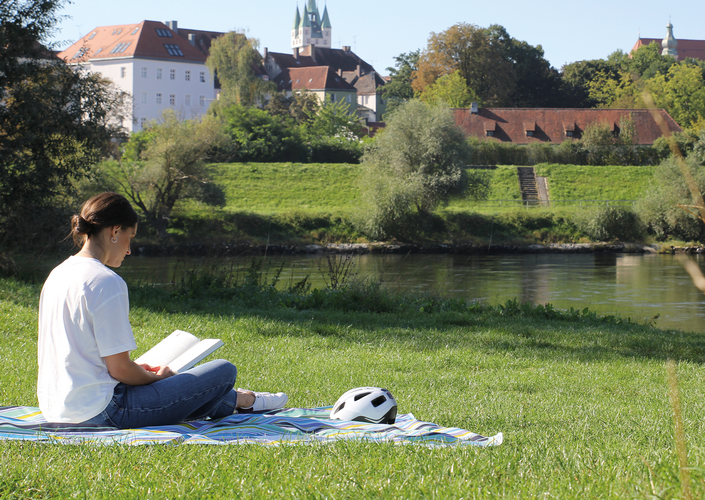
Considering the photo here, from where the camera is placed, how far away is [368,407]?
416cm

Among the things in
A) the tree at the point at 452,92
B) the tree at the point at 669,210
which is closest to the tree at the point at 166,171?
the tree at the point at 669,210

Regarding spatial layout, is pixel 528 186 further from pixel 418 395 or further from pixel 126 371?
pixel 126 371

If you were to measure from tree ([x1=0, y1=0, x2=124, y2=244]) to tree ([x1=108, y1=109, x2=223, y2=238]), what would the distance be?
17.3m

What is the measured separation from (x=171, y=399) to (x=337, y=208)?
125ft

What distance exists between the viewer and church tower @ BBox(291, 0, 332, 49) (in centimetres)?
17150

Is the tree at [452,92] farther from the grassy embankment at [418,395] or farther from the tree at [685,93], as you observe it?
the grassy embankment at [418,395]

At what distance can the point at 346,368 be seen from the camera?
6.78 m

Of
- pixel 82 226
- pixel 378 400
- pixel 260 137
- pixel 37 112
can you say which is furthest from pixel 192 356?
pixel 260 137

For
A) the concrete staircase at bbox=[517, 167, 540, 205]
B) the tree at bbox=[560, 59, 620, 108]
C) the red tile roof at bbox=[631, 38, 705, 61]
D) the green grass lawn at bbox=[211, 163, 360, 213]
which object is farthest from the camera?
the red tile roof at bbox=[631, 38, 705, 61]

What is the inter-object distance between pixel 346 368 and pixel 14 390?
10.2 ft

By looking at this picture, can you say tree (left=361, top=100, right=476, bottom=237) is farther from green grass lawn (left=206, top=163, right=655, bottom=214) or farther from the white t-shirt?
the white t-shirt

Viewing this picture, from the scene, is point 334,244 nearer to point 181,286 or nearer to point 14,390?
point 181,286

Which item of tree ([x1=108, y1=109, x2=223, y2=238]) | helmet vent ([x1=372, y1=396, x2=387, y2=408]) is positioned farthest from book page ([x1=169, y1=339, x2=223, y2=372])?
tree ([x1=108, y1=109, x2=223, y2=238])

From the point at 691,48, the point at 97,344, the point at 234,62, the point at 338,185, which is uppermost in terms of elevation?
the point at 691,48
